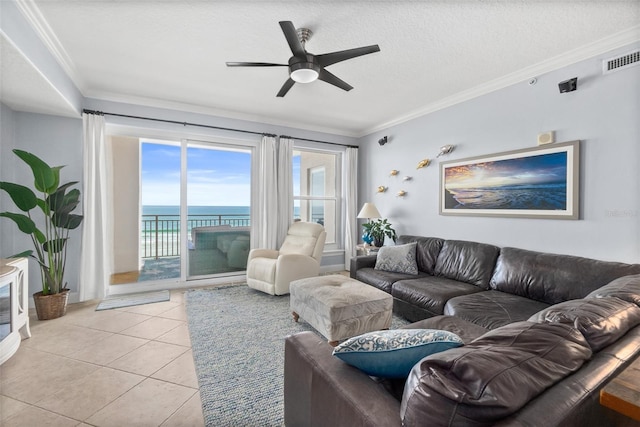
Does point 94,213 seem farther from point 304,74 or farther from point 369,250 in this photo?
point 369,250

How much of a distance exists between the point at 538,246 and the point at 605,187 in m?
0.75

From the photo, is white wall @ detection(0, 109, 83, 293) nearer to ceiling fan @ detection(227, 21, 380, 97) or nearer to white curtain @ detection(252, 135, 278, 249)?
white curtain @ detection(252, 135, 278, 249)

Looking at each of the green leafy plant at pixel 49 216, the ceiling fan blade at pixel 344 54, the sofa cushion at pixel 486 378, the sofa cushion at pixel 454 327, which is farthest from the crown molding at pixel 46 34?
the sofa cushion at pixel 454 327

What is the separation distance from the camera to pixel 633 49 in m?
2.24

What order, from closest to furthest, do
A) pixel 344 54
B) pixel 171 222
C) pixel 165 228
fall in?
pixel 344 54 < pixel 171 222 < pixel 165 228

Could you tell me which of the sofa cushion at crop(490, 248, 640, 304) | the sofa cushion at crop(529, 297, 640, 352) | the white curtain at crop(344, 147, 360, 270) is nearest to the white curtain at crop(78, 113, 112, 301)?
the white curtain at crop(344, 147, 360, 270)

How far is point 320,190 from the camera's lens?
5.38 metres

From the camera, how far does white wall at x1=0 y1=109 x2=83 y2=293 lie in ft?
10.1

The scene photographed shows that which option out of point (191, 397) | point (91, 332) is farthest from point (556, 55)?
point (91, 332)

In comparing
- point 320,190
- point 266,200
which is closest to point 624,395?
point 266,200

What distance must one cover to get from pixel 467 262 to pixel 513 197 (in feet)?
2.81

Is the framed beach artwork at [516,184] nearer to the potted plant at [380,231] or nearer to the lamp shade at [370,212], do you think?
the potted plant at [380,231]

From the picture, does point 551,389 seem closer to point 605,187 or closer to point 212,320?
point 605,187

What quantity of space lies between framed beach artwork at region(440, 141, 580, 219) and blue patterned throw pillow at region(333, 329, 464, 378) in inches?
99.5
